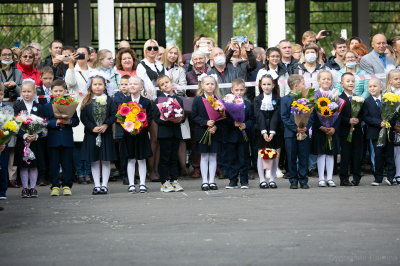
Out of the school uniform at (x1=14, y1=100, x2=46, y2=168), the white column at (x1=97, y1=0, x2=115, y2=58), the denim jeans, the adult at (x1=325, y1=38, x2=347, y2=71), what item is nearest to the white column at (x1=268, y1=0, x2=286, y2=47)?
the adult at (x1=325, y1=38, x2=347, y2=71)

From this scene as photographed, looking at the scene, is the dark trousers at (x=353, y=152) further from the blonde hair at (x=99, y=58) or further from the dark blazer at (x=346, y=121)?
the blonde hair at (x=99, y=58)

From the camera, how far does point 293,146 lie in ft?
33.7

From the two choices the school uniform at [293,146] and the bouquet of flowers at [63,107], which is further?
the school uniform at [293,146]

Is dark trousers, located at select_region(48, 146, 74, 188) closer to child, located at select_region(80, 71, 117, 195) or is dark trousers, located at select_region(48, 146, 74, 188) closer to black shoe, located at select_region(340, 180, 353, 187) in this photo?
child, located at select_region(80, 71, 117, 195)

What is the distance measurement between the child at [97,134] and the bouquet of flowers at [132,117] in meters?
0.26

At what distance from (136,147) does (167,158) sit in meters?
0.54

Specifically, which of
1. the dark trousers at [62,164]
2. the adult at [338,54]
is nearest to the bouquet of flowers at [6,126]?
the dark trousers at [62,164]

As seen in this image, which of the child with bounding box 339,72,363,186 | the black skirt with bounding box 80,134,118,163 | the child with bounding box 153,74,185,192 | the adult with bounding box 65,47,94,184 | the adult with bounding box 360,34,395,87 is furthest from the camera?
the adult with bounding box 360,34,395,87

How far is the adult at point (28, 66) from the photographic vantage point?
11898mm

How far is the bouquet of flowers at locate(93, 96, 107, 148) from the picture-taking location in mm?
9992

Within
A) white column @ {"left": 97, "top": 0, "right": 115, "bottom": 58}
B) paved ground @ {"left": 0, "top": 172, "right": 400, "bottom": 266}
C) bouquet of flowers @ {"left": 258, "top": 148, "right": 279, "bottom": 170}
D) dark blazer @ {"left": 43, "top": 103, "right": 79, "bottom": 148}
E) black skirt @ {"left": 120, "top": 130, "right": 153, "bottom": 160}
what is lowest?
paved ground @ {"left": 0, "top": 172, "right": 400, "bottom": 266}

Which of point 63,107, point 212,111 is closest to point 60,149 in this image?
point 63,107

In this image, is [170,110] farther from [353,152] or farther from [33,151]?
[353,152]

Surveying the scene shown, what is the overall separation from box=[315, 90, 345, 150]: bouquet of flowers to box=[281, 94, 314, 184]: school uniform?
224 mm
